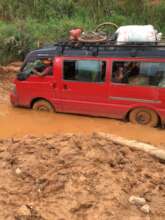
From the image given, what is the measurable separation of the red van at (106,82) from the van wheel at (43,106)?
0.09 meters

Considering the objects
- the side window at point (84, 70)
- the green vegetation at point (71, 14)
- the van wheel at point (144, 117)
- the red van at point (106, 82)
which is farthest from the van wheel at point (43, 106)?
the green vegetation at point (71, 14)

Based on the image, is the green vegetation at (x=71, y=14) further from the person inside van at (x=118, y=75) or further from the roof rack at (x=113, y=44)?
the person inside van at (x=118, y=75)

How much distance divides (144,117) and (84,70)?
1.86m

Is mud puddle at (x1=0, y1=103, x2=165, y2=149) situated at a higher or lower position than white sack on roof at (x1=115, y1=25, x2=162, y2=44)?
lower

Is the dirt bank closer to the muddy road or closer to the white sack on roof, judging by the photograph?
the muddy road

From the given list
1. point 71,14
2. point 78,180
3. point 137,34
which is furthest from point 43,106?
point 71,14

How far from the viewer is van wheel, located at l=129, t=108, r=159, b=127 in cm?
963

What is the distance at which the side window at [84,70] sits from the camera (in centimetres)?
970

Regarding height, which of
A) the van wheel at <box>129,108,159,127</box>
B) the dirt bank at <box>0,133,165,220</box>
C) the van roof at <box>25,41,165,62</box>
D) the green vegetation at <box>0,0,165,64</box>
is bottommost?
the dirt bank at <box>0,133,165,220</box>

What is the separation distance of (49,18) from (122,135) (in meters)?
9.26

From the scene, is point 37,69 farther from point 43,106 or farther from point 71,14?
point 71,14

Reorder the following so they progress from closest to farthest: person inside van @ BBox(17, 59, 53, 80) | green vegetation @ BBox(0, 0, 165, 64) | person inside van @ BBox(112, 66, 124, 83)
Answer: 1. person inside van @ BBox(112, 66, 124, 83)
2. person inside van @ BBox(17, 59, 53, 80)
3. green vegetation @ BBox(0, 0, 165, 64)

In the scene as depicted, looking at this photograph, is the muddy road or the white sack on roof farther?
the white sack on roof

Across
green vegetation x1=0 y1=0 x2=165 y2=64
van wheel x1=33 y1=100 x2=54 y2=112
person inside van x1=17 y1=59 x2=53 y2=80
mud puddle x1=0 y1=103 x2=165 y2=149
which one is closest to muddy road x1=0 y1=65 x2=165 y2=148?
mud puddle x1=0 y1=103 x2=165 y2=149
